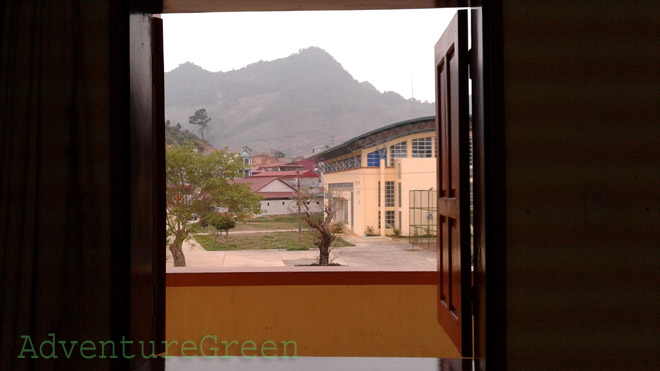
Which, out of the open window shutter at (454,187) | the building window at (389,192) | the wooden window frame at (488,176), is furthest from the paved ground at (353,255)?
the wooden window frame at (488,176)

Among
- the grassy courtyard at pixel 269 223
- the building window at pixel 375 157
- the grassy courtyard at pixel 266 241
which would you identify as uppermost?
the building window at pixel 375 157

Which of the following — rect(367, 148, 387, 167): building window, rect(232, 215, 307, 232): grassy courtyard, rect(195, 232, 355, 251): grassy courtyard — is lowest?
rect(195, 232, 355, 251): grassy courtyard

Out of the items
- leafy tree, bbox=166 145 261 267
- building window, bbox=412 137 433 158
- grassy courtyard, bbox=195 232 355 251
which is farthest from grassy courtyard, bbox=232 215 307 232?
building window, bbox=412 137 433 158

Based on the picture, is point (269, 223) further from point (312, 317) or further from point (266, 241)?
point (312, 317)

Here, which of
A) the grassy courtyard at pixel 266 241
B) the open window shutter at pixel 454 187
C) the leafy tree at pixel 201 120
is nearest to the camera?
the open window shutter at pixel 454 187

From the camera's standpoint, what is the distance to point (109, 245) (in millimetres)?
1432

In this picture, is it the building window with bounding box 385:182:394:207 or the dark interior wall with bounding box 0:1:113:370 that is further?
the building window with bounding box 385:182:394:207

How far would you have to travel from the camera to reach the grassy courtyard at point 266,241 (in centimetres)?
1203

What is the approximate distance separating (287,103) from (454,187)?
1531 cm

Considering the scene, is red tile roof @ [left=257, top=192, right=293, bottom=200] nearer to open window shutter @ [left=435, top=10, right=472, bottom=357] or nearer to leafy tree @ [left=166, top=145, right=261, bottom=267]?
leafy tree @ [left=166, top=145, right=261, bottom=267]

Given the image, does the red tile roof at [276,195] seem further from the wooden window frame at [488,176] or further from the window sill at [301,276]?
the wooden window frame at [488,176]

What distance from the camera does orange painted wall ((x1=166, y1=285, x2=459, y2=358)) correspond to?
116 inches

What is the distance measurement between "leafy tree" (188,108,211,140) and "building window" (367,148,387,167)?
16.9 feet

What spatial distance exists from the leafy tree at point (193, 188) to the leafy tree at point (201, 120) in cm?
234
